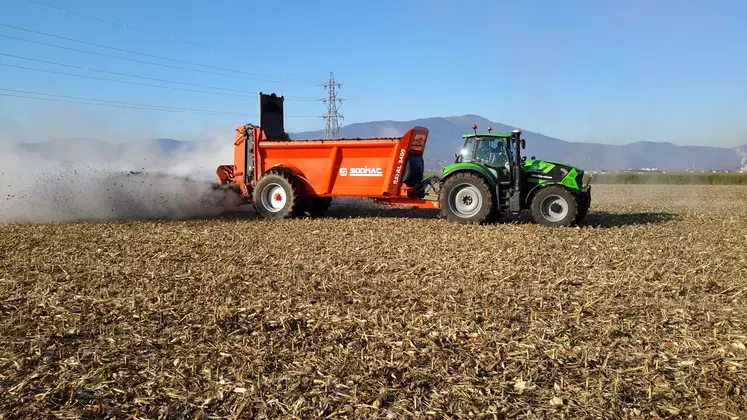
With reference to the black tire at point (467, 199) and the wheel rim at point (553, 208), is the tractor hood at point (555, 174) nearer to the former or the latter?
the wheel rim at point (553, 208)

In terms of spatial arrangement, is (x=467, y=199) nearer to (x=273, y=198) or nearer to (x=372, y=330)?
(x=273, y=198)

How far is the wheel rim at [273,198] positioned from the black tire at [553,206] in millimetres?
6384

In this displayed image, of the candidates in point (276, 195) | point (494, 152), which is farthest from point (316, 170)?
point (494, 152)

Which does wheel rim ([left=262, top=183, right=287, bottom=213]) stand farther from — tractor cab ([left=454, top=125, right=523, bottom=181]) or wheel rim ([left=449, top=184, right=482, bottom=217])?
tractor cab ([left=454, top=125, right=523, bottom=181])

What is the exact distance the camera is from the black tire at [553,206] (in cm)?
1234

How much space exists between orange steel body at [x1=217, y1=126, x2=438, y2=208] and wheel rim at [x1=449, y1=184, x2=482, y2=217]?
20.4 inches

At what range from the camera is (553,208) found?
12633 mm

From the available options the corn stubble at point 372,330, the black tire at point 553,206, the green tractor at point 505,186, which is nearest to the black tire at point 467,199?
the green tractor at point 505,186

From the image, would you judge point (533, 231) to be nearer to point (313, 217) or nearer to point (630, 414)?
point (313, 217)

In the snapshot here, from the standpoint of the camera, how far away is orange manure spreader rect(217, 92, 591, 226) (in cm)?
1270

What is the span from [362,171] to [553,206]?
4.68m

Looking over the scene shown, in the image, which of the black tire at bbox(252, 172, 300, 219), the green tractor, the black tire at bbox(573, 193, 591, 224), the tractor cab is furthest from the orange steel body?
the black tire at bbox(573, 193, 591, 224)

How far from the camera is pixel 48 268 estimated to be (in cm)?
791

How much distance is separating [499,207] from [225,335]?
29.0 ft
